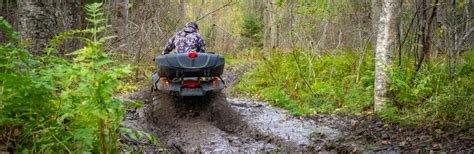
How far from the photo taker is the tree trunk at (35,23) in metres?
5.62

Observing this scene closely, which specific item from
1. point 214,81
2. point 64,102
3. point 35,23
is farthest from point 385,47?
point 64,102

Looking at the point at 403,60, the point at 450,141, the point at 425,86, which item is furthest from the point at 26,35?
the point at 403,60

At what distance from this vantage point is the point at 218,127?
7.95 meters

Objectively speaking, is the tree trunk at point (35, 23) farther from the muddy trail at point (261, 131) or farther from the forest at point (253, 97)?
the muddy trail at point (261, 131)

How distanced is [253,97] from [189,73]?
464cm

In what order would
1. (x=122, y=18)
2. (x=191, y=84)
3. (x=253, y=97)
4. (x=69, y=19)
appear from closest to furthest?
(x=191, y=84) → (x=69, y=19) → (x=253, y=97) → (x=122, y=18)

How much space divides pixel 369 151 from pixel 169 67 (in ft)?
11.2

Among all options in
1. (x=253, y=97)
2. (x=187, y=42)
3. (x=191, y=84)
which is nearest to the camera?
(x=191, y=84)

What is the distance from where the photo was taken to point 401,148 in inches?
225

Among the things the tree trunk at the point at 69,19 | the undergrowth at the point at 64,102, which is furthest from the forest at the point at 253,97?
the tree trunk at the point at 69,19

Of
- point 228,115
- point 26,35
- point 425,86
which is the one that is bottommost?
point 228,115

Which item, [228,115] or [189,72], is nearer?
[189,72]

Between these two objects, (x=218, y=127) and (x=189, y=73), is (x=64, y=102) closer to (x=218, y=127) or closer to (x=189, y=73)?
(x=189, y=73)

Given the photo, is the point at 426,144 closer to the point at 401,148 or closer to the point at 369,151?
the point at 401,148
